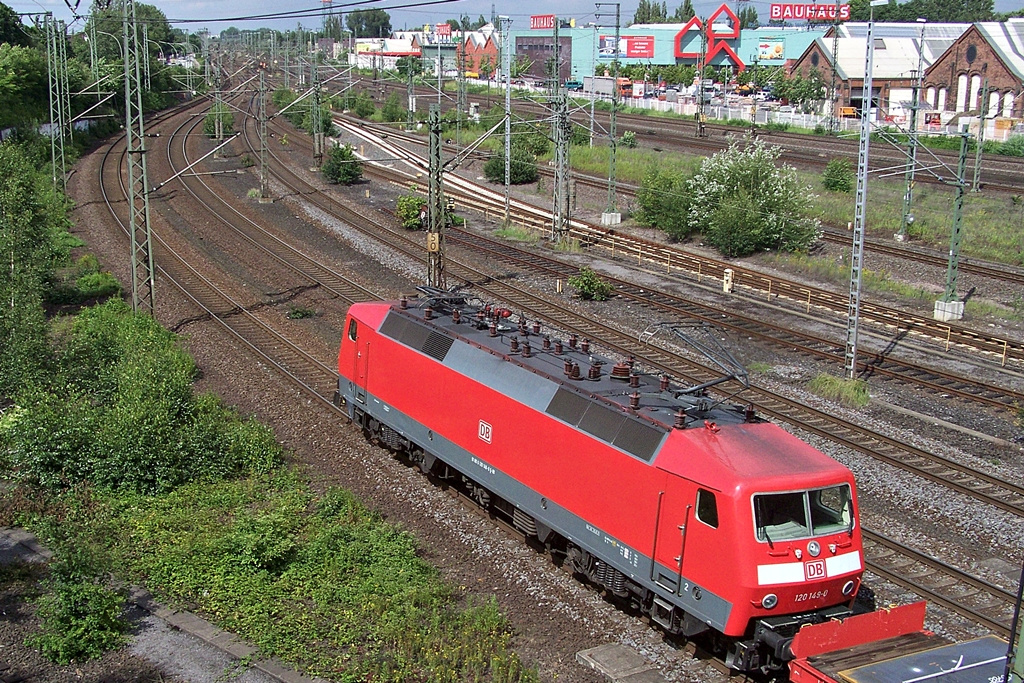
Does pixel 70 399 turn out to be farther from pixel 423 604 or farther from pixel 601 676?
pixel 601 676

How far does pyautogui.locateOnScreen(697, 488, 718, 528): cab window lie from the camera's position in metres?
11.3

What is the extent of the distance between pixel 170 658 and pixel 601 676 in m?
5.37

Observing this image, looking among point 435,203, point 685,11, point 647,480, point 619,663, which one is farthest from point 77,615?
point 685,11

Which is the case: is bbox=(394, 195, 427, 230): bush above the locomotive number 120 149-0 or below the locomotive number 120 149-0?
above

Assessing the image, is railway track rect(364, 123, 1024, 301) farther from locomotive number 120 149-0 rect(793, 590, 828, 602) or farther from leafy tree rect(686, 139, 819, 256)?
locomotive number 120 149-0 rect(793, 590, 828, 602)

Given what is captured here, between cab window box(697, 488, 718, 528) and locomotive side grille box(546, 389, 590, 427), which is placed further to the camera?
locomotive side grille box(546, 389, 590, 427)

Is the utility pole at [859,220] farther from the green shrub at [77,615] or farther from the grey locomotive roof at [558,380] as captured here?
the green shrub at [77,615]

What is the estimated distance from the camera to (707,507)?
37.6 ft

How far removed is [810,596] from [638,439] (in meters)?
2.82

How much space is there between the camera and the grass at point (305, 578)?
39.7 feet

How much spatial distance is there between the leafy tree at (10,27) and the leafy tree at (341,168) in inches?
1427

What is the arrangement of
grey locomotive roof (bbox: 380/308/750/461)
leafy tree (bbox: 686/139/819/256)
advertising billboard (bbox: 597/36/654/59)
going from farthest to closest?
advertising billboard (bbox: 597/36/654/59) < leafy tree (bbox: 686/139/819/256) < grey locomotive roof (bbox: 380/308/750/461)

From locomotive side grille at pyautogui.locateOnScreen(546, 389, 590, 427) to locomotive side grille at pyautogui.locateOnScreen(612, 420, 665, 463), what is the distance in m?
0.90

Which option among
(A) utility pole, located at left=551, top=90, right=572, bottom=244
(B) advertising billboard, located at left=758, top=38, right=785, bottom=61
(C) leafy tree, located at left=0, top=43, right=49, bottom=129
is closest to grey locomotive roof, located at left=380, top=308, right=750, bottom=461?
(A) utility pole, located at left=551, top=90, right=572, bottom=244
